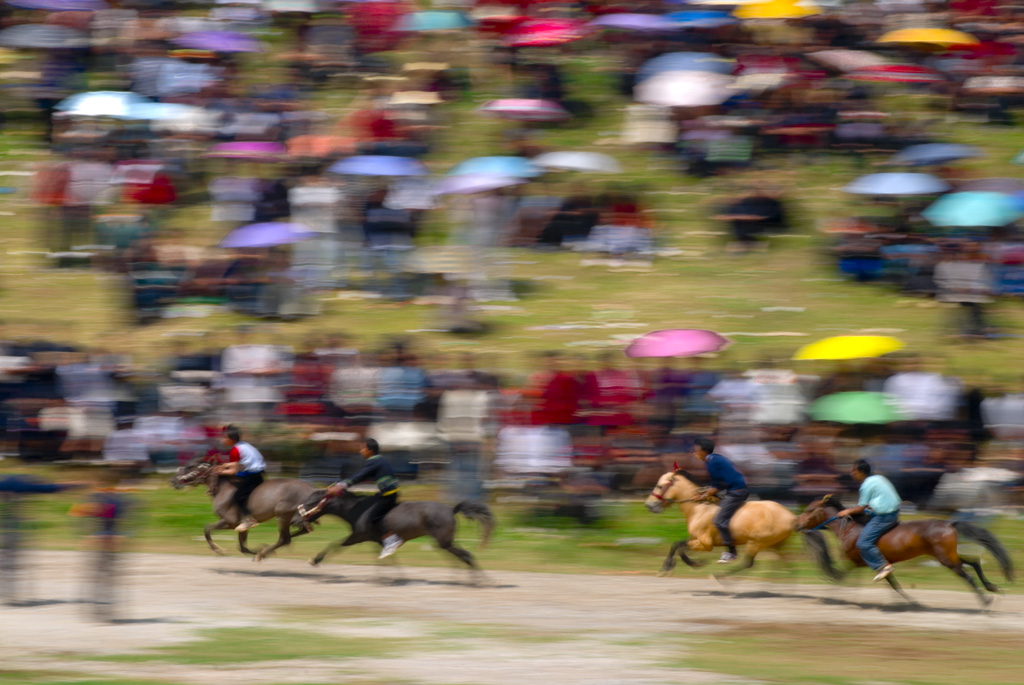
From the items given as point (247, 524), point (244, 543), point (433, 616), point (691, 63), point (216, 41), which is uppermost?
point (216, 41)

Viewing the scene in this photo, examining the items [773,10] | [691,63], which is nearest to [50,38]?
[691,63]

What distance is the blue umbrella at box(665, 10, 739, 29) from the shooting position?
26047 mm

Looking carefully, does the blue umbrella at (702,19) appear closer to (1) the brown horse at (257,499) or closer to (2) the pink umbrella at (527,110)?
(2) the pink umbrella at (527,110)

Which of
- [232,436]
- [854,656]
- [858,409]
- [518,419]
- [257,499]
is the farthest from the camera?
[518,419]

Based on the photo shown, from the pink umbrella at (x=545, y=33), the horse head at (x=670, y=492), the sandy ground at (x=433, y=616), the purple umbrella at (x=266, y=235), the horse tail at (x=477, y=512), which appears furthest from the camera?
the pink umbrella at (x=545, y=33)

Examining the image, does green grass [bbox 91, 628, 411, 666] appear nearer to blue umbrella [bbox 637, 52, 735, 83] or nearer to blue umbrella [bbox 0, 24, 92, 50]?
blue umbrella [bbox 637, 52, 735, 83]

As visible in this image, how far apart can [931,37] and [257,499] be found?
1623 centimetres

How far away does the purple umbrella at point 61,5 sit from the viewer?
86.2 ft

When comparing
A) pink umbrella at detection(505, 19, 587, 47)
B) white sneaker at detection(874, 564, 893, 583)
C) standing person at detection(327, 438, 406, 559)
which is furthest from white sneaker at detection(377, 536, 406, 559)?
pink umbrella at detection(505, 19, 587, 47)

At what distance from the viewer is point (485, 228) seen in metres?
22.5

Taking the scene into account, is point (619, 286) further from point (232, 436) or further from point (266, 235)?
point (232, 436)

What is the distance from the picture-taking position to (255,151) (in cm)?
2438

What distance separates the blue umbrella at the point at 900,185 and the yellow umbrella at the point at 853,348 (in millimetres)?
4630

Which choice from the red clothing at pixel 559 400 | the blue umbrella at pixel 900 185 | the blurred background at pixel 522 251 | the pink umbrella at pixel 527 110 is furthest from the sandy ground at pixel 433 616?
the pink umbrella at pixel 527 110
